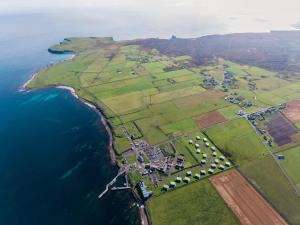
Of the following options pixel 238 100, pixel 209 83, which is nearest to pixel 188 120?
pixel 238 100

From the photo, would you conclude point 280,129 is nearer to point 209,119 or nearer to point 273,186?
point 209,119

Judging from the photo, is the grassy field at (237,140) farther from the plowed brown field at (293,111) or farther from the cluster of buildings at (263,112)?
the plowed brown field at (293,111)

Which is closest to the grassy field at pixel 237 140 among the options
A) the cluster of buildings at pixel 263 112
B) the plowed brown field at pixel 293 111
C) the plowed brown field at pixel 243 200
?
the cluster of buildings at pixel 263 112

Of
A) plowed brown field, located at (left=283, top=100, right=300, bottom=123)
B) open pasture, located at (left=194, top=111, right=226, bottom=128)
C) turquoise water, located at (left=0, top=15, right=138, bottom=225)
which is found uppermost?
plowed brown field, located at (left=283, top=100, right=300, bottom=123)

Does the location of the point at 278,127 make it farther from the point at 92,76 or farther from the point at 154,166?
the point at 92,76

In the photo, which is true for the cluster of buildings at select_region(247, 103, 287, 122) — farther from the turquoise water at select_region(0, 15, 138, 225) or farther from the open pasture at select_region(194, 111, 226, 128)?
the turquoise water at select_region(0, 15, 138, 225)

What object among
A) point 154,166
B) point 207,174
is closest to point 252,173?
point 207,174

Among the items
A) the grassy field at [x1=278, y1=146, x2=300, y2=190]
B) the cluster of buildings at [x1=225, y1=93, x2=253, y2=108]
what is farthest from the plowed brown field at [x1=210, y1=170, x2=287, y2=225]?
the cluster of buildings at [x1=225, y1=93, x2=253, y2=108]
